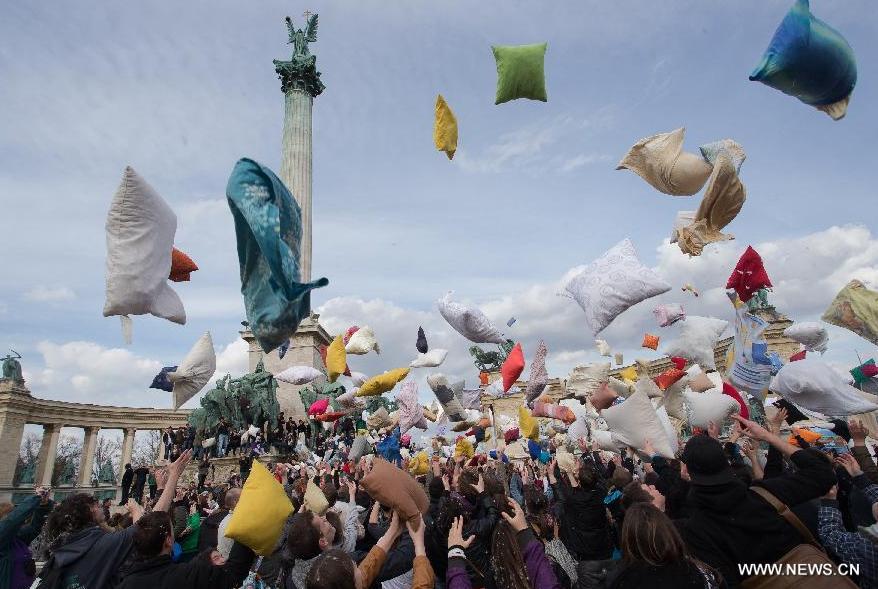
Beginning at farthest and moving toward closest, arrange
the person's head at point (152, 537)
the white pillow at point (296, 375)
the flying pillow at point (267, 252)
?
the white pillow at point (296, 375), the flying pillow at point (267, 252), the person's head at point (152, 537)

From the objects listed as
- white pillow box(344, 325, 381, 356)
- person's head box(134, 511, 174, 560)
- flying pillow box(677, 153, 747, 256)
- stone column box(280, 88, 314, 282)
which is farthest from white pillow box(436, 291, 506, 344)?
stone column box(280, 88, 314, 282)

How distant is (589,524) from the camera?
4.67m

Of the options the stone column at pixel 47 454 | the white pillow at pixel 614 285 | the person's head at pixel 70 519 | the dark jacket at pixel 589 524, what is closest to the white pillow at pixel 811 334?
the white pillow at pixel 614 285

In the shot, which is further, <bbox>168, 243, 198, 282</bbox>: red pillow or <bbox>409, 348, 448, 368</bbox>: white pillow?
<bbox>409, 348, 448, 368</bbox>: white pillow

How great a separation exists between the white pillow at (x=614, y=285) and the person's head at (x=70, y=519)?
551cm

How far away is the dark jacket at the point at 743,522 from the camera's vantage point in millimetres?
2641

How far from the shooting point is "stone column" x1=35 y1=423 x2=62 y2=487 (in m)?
30.2

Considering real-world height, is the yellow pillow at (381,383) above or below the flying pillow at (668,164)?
below

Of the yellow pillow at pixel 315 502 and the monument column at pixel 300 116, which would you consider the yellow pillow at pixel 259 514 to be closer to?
the yellow pillow at pixel 315 502

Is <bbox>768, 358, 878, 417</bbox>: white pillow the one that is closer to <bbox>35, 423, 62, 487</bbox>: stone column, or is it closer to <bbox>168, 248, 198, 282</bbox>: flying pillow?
<bbox>168, 248, 198, 282</bbox>: flying pillow

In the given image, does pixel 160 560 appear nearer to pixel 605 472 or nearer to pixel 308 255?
pixel 605 472

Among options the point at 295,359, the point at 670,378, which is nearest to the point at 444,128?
the point at 670,378

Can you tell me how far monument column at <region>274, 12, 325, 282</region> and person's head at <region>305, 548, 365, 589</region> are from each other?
96.7 ft

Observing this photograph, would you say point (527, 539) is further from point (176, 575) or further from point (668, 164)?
point (668, 164)
